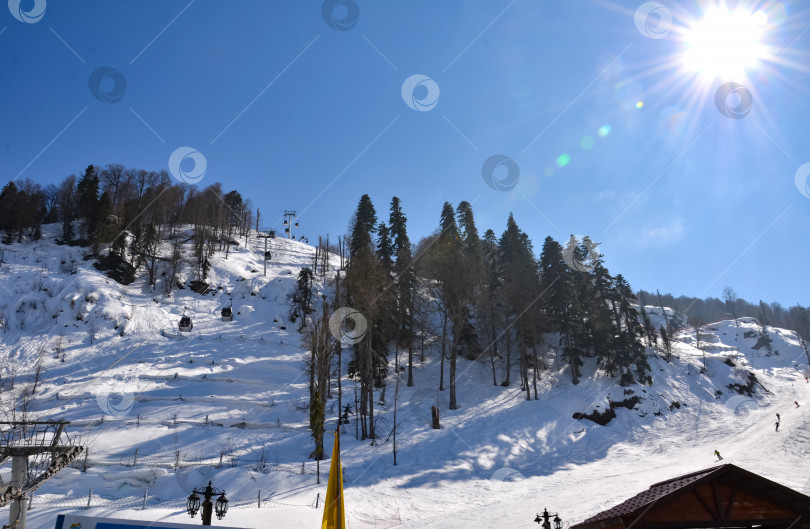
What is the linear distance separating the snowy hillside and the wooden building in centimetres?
1079

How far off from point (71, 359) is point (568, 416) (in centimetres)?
4328

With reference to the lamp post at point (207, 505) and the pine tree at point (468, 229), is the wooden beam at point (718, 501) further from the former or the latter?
the pine tree at point (468, 229)

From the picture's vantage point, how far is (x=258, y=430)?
27.6 metres

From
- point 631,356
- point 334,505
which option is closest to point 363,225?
point 631,356

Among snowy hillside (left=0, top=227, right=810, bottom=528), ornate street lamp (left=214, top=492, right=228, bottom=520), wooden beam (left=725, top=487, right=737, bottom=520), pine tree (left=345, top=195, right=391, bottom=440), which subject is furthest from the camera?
pine tree (left=345, top=195, right=391, bottom=440)

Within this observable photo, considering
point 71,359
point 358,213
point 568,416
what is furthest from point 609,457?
point 71,359

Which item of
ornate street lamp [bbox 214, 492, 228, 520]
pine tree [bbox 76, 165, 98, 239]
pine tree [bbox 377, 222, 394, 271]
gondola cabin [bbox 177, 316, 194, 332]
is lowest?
ornate street lamp [bbox 214, 492, 228, 520]

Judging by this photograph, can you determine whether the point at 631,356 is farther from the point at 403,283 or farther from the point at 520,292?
the point at 403,283

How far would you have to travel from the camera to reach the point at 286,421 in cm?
3012

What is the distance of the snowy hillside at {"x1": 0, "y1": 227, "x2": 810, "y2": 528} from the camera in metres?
18.8

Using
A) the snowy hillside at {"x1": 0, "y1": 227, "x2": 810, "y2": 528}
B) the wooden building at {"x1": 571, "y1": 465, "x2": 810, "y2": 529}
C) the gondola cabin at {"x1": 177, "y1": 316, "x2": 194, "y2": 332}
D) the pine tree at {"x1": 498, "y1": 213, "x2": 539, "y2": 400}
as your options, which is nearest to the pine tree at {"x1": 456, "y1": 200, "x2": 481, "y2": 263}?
the pine tree at {"x1": 498, "y1": 213, "x2": 539, "y2": 400}

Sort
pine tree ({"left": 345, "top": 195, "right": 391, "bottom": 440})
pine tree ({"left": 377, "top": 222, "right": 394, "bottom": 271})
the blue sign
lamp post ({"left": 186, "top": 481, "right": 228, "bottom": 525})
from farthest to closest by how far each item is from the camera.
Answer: pine tree ({"left": 377, "top": 222, "right": 394, "bottom": 271}), pine tree ({"left": 345, "top": 195, "right": 391, "bottom": 440}), lamp post ({"left": 186, "top": 481, "right": 228, "bottom": 525}), the blue sign

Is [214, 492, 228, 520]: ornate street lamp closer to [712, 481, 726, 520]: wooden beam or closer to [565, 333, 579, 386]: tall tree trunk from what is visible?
[712, 481, 726, 520]: wooden beam

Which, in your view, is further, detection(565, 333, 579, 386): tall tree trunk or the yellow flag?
detection(565, 333, 579, 386): tall tree trunk
